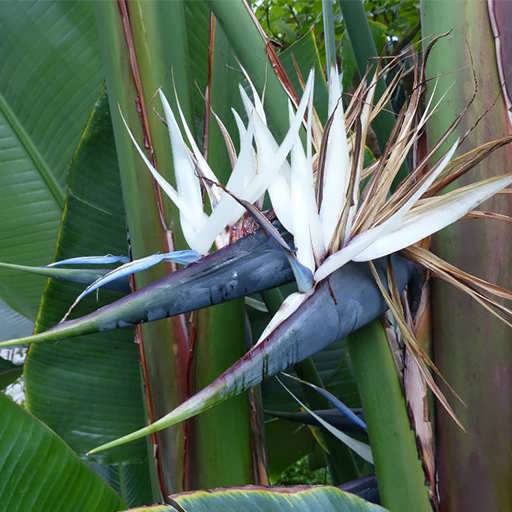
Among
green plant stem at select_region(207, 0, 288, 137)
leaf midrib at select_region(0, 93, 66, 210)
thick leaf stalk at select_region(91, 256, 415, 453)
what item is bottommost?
thick leaf stalk at select_region(91, 256, 415, 453)

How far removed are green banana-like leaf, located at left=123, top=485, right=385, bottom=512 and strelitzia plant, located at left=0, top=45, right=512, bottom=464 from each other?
8 cm

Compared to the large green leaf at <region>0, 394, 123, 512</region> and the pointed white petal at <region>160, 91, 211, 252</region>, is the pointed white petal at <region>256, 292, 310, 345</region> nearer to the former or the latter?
the pointed white petal at <region>160, 91, 211, 252</region>

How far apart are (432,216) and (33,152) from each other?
0.67m

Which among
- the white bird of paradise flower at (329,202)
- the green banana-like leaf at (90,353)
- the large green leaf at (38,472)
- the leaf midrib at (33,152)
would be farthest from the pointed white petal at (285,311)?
the leaf midrib at (33,152)

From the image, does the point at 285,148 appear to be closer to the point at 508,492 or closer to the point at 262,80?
the point at 262,80

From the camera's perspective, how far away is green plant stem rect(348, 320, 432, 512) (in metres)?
0.45

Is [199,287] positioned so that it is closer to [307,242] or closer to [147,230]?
[307,242]

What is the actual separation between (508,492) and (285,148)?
29cm

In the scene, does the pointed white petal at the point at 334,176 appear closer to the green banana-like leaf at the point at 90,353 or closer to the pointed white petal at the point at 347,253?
the pointed white petal at the point at 347,253

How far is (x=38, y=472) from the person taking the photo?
0.63 meters

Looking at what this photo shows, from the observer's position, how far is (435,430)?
51cm

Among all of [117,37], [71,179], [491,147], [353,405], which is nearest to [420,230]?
[491,147]

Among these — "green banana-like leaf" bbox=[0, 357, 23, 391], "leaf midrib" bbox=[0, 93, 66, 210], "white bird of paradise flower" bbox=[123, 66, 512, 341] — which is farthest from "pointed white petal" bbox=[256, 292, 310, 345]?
"green banana-like leaf" bbox=[0, 357, 23, 391]

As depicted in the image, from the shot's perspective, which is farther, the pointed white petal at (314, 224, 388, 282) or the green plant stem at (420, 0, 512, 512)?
the green plant stem at (420, 0, 512, 512)
